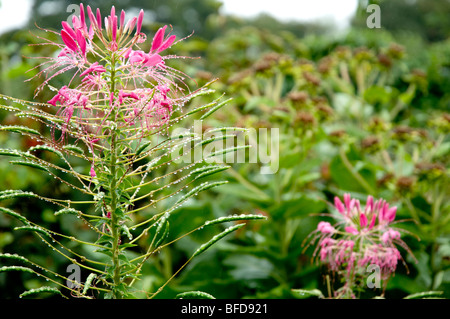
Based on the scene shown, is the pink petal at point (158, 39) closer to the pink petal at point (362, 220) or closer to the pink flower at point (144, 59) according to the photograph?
the pink flower at point (144, 59)

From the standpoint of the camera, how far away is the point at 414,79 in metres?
2.33

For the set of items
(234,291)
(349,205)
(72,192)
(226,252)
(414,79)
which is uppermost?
(414,79)

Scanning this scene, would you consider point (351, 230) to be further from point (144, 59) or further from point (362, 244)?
point (144, 59)

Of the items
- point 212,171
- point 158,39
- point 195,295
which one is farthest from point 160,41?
point 195,295

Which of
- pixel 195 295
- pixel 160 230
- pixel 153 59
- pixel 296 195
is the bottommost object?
pixel 195 295

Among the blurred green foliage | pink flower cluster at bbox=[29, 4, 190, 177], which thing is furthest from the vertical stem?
the blurred green foliage

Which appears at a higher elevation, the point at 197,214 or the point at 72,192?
the point at 72,192

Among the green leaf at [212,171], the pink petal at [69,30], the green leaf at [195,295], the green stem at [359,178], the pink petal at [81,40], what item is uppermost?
the pink petal at [69,30]

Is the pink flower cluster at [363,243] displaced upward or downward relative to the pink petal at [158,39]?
downward

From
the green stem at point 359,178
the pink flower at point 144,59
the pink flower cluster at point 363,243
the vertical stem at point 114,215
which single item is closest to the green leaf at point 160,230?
the vertical stem at point 114,215

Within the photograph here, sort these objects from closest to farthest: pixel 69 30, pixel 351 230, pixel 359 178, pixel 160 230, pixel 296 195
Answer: pixel 69 30 < pixel 160 230 < pixel 351 230 < pixel 359 178 < pixel 296 195
